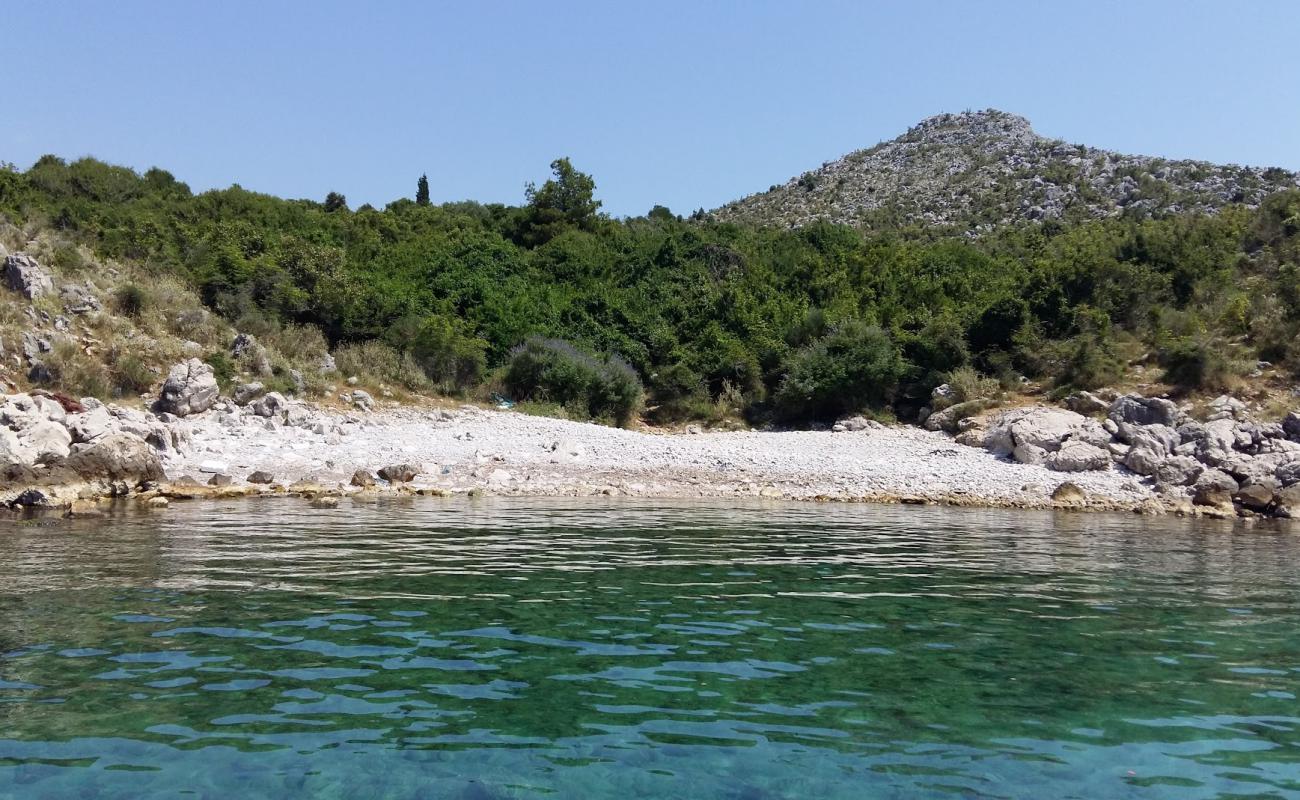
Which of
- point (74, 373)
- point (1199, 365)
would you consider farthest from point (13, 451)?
point (1199, 365)

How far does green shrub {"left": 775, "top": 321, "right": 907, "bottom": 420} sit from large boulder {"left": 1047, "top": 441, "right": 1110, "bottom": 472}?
27.9 ft

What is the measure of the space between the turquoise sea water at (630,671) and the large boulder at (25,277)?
632 inches

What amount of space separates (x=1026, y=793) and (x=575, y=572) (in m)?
6.47

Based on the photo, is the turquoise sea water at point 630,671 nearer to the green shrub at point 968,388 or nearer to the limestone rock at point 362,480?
the limestone rock at point 362,480

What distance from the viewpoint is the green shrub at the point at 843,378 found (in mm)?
30219

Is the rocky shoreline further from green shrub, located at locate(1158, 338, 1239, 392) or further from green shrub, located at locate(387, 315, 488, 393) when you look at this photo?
green shrub, located at locate(387, 315, 488, 393)

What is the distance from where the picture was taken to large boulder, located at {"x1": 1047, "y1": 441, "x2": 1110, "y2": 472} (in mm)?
21734

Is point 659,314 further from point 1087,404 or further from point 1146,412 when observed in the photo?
point 1146,412

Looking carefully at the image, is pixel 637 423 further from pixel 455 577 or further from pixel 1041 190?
pixel 1041 190

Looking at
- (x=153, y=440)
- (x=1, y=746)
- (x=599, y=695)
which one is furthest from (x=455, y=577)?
(x=153, y=440)

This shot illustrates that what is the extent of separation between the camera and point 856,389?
30.4m

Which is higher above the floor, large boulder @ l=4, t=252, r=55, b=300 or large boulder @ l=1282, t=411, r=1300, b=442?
large boulder @ l=4, t=252, r=55, b=300

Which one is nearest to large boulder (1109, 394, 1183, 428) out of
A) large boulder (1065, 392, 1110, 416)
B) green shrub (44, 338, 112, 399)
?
large boulder (1065, 392, 1110, 416)

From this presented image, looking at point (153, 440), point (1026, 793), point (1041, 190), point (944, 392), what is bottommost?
point (1026, 793)
